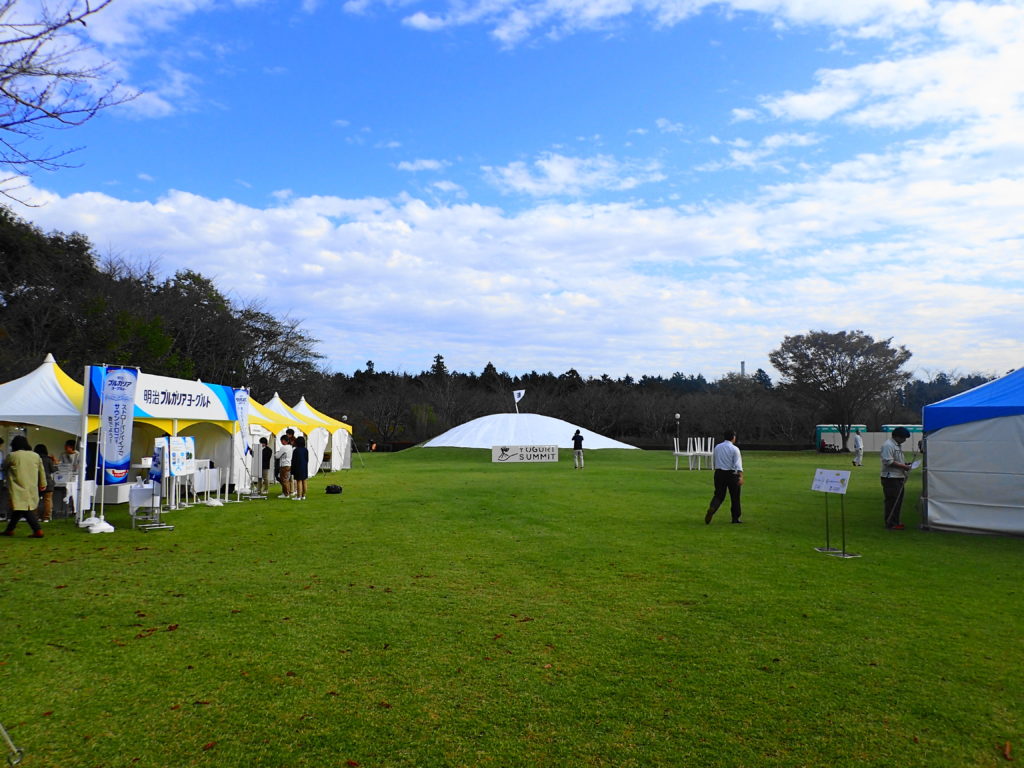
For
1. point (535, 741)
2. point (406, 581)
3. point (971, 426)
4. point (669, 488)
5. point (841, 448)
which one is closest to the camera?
point (535, 741)

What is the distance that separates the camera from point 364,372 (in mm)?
76500

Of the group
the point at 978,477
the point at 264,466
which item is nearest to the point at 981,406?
the point at 978,477

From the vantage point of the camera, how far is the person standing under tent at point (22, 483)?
10266 mm

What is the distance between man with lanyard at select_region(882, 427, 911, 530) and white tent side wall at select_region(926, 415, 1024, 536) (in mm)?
531

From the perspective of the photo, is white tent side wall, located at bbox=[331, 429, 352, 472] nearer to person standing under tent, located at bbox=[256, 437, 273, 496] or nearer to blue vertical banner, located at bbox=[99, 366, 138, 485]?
person standing under tent, located at bbox=[256, 437, 273, 496]

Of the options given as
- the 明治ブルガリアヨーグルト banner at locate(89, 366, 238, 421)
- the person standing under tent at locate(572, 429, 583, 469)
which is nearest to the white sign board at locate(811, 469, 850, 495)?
the 明治ブルガリアヨーグルト banner at locate(89, 366, 238, 421)

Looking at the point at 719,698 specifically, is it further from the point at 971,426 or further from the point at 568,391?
the point at 568,391

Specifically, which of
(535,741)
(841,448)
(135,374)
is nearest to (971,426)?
(535,741)

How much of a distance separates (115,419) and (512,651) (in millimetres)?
9445

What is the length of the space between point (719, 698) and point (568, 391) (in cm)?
6712

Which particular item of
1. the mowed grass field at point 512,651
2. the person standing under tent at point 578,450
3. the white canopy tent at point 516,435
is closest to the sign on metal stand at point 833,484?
the mowed grass field at point 512,651

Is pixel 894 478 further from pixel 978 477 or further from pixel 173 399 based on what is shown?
pixel 173 399

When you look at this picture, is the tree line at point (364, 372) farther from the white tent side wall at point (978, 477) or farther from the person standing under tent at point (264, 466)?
the white tent side wall at point (978, 477)

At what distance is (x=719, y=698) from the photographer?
4.29m
